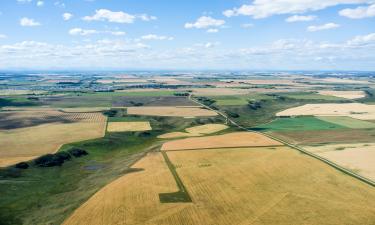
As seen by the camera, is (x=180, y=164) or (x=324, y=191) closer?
(x=324, y=191)

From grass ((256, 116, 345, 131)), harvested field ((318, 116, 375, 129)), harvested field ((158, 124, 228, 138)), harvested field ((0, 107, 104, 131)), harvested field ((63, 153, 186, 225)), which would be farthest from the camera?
harvested field ((0, 107, 104, 131))

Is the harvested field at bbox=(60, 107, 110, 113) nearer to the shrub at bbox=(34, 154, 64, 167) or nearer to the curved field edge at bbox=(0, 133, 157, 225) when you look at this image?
the curved field edge at bbox=(0, 133, 157, 225)

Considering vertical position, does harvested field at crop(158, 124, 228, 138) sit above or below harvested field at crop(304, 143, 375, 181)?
below

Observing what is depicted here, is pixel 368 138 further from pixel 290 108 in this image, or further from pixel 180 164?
pixel 290 108

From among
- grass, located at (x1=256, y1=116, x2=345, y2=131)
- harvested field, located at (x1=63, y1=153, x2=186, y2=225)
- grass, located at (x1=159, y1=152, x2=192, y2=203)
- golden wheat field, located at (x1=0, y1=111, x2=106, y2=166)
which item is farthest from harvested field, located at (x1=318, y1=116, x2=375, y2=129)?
golden wheat field, located at (x1=0, y1=111, x2=106, y2=166)

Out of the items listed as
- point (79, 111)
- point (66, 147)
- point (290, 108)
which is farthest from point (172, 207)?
point (290, 108)

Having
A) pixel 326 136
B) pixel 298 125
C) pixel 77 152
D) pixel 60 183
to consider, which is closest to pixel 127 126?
pixel 77 152
